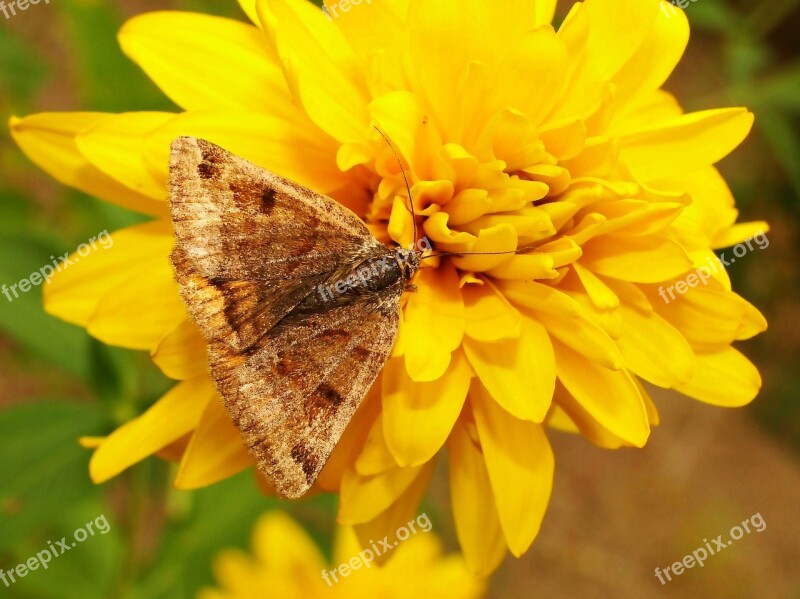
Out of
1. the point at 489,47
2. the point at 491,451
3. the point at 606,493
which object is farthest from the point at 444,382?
the point at 606,493

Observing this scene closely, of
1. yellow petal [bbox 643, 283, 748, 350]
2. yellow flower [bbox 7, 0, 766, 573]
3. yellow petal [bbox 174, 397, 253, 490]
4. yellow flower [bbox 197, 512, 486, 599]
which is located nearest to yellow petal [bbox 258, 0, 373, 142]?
yellow flower [bbox 7, 0, 766, 573]

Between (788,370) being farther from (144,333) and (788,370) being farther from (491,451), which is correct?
(144,333)

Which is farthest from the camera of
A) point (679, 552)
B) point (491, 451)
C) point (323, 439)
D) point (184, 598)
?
point (679, 552)

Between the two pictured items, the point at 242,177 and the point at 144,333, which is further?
the point at 144,333

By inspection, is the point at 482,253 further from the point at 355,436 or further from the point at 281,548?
the point at 281,548

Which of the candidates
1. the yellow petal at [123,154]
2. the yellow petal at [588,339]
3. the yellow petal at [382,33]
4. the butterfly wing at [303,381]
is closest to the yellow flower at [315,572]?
the butterfly wing at [303,381]

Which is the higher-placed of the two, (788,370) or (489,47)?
(489,47)

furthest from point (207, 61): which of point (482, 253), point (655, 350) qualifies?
point (655, 350)
